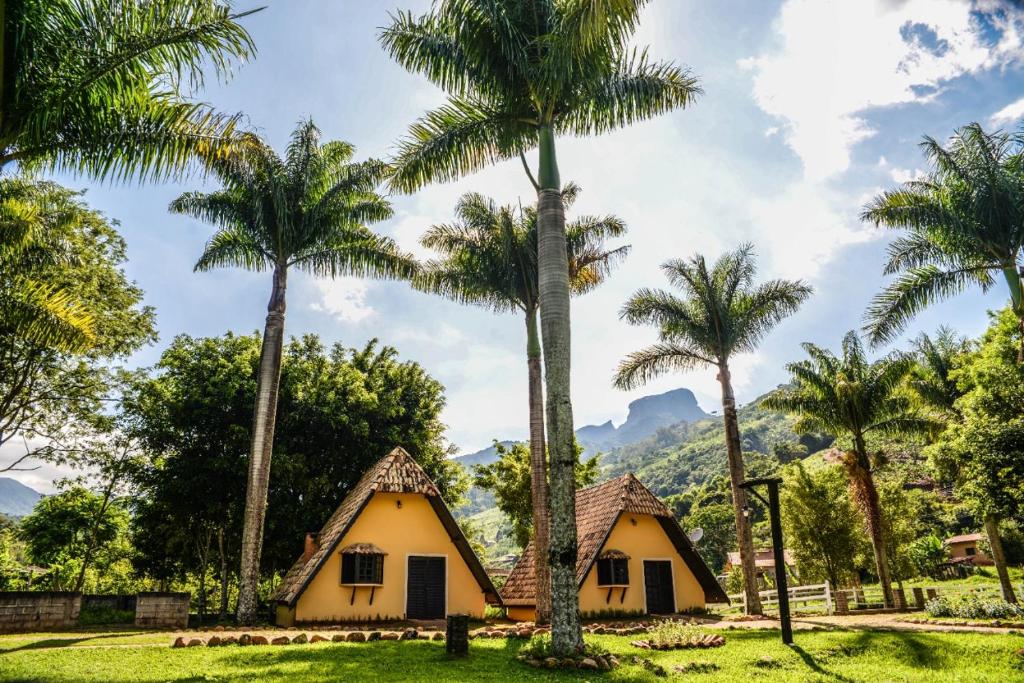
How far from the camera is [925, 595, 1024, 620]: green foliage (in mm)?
14117

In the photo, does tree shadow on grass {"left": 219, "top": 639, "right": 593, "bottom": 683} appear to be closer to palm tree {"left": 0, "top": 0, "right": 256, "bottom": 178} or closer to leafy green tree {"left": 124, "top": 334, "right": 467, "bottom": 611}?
palm tree {"left": 0, "top": 0, "right": 256, "bottom": 178}

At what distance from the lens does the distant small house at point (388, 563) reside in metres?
16.8

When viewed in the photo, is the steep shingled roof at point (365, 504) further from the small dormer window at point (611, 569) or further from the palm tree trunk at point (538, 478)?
the palm tree trunk at point (538, 478)

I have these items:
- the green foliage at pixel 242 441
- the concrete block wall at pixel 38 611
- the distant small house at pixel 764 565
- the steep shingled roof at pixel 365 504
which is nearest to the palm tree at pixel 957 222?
the steep shingled roof at pixel 365 504

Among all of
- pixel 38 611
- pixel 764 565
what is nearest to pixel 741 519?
pixel 38 611

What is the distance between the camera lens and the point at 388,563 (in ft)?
59.0

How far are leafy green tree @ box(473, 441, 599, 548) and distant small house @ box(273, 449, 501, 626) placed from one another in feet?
28.3

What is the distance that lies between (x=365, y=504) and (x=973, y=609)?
15360 mm

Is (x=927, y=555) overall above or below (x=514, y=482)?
below

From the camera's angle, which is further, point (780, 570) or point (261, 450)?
point (261, 450)

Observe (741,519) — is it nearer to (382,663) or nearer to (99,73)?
(382,663)

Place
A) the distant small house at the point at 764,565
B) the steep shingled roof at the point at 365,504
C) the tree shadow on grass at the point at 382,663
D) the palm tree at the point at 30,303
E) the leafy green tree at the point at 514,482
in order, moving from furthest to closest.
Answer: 1. the distant small house at the point at 764,565
2. the leafy green tree at the point at 514,482
3. the steep shingled roof at the point at 365,504
4. the palm tree at the point at 30,303
5. the tree shadow on grass at the point at 382,663

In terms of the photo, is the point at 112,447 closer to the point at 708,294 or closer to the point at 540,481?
the point at 540,481

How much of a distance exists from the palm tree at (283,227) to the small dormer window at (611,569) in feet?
32.2
